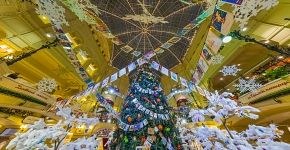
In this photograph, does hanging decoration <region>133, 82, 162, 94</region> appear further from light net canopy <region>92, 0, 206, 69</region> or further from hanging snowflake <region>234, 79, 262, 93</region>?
hanging snowflake <region>234, 79, 262, 93</region>

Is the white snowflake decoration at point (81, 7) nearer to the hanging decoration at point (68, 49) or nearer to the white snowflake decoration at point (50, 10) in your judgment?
the white snowflake decoration at point (50, 10)

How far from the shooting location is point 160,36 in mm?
15586

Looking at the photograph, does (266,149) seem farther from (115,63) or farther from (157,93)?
(115,63)

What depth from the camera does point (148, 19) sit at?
13.0 meters

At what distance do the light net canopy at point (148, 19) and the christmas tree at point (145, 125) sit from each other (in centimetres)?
477

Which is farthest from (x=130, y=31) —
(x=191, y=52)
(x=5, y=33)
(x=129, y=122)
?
(x=129, y=122)

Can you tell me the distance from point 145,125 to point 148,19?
1005 centimetres

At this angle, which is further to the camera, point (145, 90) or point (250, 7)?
point (250, 7)

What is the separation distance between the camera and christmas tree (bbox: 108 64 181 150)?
176 inches

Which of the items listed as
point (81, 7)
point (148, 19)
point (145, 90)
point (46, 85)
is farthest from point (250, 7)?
point (46, 85)

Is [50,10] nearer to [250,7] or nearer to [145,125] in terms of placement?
[145,125]

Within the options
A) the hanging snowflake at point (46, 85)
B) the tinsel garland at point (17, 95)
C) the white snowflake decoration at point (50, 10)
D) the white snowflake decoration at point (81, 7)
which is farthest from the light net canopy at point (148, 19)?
the tinsel garland at point (17, 95)

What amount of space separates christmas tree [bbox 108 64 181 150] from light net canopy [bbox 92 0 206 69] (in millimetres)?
4766

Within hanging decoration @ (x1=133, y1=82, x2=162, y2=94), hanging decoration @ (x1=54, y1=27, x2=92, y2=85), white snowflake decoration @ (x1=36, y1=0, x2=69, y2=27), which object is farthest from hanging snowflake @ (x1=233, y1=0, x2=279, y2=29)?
white snowflake decoration @ (x1=36, y1=0, x2=69, y2=27)
